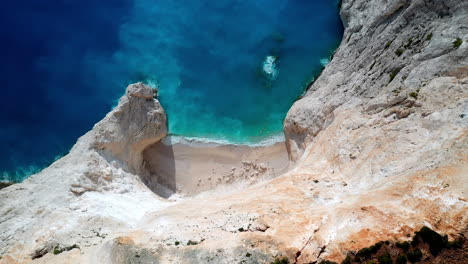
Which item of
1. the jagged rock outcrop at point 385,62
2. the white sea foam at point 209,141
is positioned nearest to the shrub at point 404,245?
the jagged rock outcrop at point 385,62

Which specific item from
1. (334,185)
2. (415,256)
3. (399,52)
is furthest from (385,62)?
(415,256)

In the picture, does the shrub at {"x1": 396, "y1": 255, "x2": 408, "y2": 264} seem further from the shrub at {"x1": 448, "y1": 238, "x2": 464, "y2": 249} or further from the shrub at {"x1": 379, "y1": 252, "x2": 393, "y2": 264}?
the shrub at {"x1": 448, "y1": 238, "x2": 464, "y2": 249}

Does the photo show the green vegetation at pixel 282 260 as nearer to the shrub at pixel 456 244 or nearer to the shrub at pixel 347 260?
the shrub at pixel 347 260

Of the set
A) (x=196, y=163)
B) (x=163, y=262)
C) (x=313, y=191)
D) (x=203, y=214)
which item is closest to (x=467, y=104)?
(x=313, y=191)

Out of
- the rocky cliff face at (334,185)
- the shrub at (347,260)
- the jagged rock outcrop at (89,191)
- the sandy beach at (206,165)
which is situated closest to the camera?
the shrub at (347,260)

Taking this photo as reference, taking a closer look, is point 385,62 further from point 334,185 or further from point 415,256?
point 415,256

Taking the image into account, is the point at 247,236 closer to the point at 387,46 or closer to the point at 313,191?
the point at 313,191
